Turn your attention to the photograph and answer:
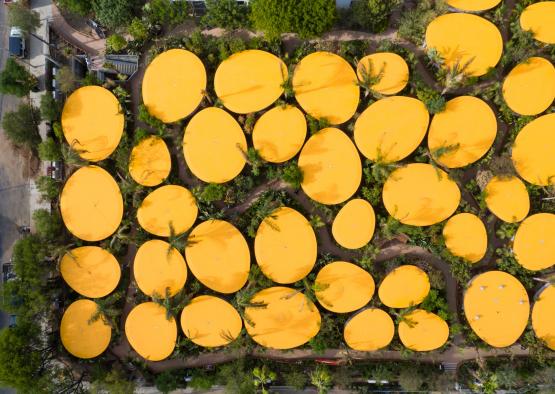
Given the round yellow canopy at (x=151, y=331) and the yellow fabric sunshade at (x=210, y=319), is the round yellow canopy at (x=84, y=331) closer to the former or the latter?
the round yellow canopy at (x=151, y=331)

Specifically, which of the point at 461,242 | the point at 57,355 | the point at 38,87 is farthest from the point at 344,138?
Answer: the point at 57,355

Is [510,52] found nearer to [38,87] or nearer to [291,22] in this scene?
[291,22]

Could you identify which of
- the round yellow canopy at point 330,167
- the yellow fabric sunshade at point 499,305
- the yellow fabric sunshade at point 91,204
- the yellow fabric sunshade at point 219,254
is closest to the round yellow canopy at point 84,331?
the yellow fabric sunshade at point 91,204

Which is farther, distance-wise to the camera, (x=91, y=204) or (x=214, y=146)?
(x=91, y=204)

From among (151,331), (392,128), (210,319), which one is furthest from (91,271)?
(392,128)

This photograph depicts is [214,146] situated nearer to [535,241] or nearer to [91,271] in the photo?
[91,271]

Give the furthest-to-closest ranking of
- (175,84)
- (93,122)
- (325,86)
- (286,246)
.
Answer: (93,122) < (175,84) < (325,86) < (286,246)
